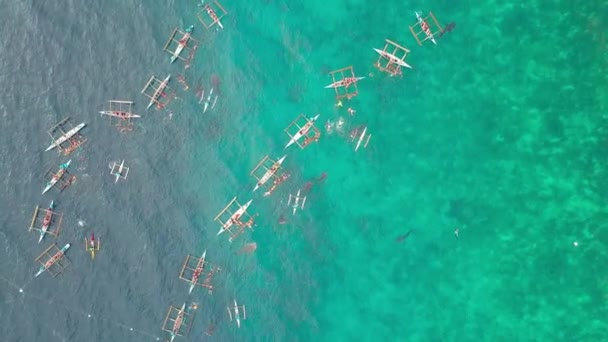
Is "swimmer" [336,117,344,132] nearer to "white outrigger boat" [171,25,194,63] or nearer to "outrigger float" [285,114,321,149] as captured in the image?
"outrigger float" [285,114,321,149]

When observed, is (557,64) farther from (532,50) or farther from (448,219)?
(448,219)

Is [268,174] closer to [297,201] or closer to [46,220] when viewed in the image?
[297,201]

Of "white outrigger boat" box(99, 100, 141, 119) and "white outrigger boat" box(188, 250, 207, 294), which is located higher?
"white outrigger boat" box(99, 100, 141, 119)

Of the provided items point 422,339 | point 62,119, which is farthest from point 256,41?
point 422,339

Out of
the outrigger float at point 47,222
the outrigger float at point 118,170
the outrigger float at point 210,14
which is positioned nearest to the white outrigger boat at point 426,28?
the outrigger float at point 210,14

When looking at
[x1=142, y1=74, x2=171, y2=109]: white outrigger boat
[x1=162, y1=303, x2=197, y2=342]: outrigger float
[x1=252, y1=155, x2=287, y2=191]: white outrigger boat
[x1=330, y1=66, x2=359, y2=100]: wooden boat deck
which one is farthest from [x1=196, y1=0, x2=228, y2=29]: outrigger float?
[x1=162, y1=303, x2=197, y2=342]: outrigger float
